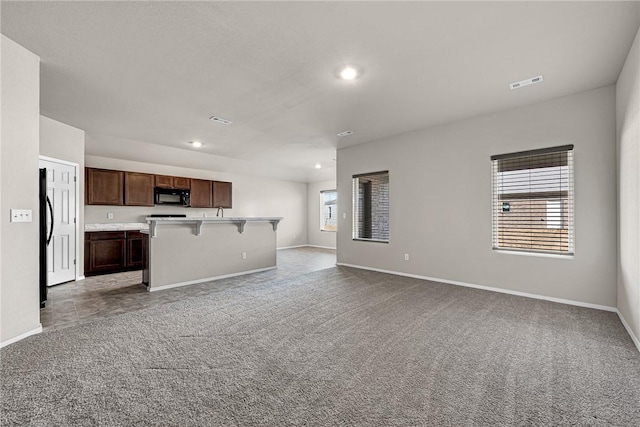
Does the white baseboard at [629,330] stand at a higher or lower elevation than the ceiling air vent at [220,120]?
lower

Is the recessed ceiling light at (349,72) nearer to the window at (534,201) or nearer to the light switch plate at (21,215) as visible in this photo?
the window at (534,201)

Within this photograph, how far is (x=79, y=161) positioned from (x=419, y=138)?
602cm

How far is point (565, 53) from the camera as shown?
2777 mm

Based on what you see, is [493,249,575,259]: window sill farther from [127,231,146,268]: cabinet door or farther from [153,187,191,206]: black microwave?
[153,187,191,206]: black microwave

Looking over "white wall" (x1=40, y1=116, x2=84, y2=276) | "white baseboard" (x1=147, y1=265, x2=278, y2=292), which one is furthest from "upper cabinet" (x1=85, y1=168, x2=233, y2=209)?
"white baseboard" (x1=147, y1=265, x2=278, y2=292)

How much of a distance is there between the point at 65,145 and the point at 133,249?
2.35 meters

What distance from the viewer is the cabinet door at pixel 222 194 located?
27.1ft

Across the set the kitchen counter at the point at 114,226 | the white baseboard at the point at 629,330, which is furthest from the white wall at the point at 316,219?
the white baseboard at the point at 629,330

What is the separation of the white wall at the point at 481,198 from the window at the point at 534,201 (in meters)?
0.13

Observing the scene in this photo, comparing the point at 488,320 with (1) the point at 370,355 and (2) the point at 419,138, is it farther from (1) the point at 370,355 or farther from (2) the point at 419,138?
(2) the point at 419,138

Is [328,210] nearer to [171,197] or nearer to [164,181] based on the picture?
[171,197]

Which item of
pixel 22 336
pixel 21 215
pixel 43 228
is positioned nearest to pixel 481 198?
pixel 21 215

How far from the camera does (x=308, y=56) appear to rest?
2811 millimetres

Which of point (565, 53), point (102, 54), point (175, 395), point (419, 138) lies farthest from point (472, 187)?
point (102, 54)
